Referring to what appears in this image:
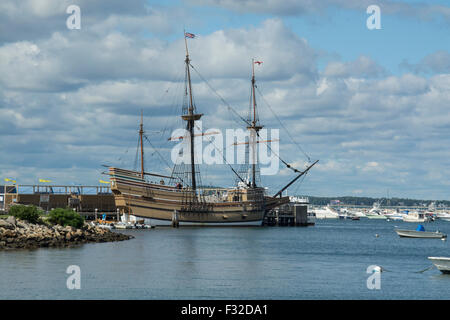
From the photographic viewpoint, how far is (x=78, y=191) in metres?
157

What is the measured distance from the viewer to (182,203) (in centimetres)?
13712

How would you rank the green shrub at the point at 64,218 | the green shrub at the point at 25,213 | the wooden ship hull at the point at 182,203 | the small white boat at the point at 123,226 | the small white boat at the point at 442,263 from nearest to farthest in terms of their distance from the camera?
1. the small white boat at the point at 442,263
2. the green shrub at the point at 25,213
3. the green shrub at the point at 64,218
4. the small white boat at the point at 123,226
5. the wooden ship hull at the point at 182,203

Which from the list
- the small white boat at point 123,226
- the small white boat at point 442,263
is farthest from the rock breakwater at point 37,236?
the small white boat at point 442,263

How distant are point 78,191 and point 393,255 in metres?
94.2

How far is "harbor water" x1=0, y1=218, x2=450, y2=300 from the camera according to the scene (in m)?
44.5

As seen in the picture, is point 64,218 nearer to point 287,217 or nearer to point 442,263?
point 442,263

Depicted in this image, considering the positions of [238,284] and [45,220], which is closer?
[238,284]

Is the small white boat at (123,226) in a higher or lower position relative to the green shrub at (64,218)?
lower

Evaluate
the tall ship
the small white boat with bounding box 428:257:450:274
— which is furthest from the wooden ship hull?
the small white boat with bounding box 428:257:450:274

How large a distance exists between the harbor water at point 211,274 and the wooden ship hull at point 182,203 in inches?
1988

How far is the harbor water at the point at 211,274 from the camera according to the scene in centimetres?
4450

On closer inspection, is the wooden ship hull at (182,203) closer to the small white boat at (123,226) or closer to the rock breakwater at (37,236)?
the small white boat at (123,226)
